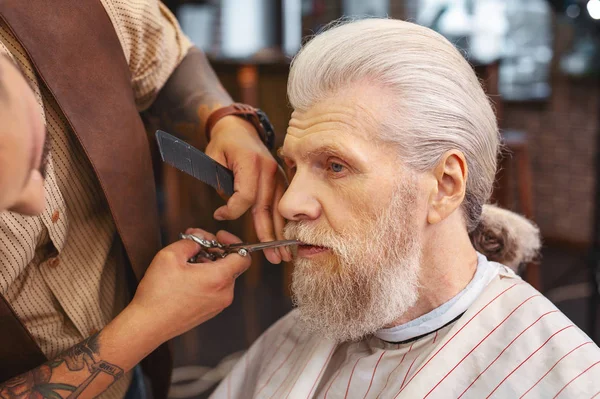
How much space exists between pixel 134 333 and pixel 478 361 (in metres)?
0.65

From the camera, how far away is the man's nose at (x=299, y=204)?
135 centimetres

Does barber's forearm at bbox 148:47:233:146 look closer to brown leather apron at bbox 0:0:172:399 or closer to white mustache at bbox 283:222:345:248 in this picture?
brown leather apron at bbox 0:0:172:399

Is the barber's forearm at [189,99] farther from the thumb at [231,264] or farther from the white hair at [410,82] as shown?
the thumb at [231,264]

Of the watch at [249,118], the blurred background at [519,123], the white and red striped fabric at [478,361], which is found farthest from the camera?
the blurred background at [519,123]

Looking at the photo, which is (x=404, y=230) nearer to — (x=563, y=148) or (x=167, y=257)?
(x=167, y=257)

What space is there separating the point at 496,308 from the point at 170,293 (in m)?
0.64

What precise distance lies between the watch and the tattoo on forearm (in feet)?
1.88

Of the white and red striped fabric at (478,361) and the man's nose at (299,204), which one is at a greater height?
the man's nose at (299,204)

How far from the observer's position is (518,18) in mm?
5254

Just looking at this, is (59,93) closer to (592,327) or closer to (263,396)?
(263,396)

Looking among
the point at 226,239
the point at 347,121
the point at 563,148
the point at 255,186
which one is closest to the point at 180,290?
the point at 226,239

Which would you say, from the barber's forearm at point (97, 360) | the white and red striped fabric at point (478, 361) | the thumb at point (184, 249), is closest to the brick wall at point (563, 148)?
the white and red striped fabric at point (478, 361)

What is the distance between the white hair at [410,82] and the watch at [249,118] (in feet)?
0.64

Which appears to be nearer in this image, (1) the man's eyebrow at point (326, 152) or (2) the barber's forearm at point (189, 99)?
(1) the man's eyebrow at point (326, 152)
